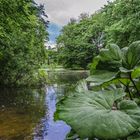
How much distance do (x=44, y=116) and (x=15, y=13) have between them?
4238 millimetres

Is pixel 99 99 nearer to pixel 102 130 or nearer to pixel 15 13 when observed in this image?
pixel 102 130

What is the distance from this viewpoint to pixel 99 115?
1.18 m

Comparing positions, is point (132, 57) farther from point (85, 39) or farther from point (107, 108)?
point (85, 39)

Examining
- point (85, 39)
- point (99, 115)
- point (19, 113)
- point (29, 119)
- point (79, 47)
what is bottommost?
point (29, 119)

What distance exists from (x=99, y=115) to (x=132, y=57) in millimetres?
387

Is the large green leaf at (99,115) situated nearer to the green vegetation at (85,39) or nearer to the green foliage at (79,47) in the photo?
the green vegetation at (85,39)

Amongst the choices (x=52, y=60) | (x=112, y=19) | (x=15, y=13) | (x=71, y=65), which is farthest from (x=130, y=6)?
(x=52, y=60)

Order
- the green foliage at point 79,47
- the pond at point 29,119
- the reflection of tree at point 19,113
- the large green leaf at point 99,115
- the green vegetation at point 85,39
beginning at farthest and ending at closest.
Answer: the green foliage at point 79,47
the green vegetation at point 85,39
the reflection of tree at point 19,113
the pond at point 29,119
the large green leaf at point 99,115

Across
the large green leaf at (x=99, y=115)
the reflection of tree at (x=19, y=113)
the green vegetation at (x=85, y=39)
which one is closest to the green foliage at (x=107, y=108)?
the large green leaf at (x=99, y=115)

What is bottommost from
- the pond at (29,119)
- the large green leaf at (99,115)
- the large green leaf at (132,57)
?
the pond at (29,119)

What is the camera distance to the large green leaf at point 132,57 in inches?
57.4

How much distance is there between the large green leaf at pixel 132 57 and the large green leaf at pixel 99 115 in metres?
0.19

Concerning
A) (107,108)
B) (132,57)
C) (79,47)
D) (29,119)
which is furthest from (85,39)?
(107,108)

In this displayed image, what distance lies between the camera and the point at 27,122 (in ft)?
38.5
